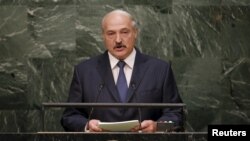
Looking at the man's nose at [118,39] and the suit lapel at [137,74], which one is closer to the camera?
the suit lapel at [137,74]

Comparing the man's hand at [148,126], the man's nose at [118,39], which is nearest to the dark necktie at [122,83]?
the man's nose at [118,39]

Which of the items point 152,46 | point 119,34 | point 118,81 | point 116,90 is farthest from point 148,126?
point 152,46

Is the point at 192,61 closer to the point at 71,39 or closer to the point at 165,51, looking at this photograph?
the point at 165,51

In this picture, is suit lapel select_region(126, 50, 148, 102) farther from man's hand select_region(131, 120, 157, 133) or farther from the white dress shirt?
man's hand select_region(131, 120, 157, 133)

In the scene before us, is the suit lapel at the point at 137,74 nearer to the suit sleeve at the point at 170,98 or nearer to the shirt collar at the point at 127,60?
the shirt collar at the point at 127,60

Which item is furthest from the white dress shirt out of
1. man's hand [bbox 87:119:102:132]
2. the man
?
man's hand [bbox 87:119:102:132]

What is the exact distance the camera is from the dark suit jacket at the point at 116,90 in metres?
4.84

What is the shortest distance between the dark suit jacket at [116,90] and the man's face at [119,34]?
0.12 m

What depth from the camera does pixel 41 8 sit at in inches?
250

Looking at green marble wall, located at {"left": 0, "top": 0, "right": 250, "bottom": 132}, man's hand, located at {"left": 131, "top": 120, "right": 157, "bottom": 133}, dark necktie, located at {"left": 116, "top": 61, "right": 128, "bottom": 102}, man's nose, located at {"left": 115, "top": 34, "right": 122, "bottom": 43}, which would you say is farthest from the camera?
green marble wall, located at {"left": 0, "top": 0, "right": 250, "bottom": 132}

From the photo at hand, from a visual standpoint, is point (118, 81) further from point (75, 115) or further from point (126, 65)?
point (75, 115)

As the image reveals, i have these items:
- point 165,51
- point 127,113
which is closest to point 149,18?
point 165,51

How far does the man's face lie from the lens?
5070 mm

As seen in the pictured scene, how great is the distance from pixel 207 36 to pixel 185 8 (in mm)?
370
